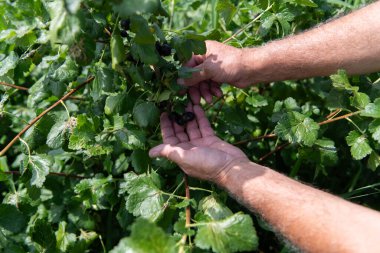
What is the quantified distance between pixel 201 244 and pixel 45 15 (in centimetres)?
100

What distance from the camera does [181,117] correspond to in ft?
5.63

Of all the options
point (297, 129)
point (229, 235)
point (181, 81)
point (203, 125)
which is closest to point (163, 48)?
point (181, 81)

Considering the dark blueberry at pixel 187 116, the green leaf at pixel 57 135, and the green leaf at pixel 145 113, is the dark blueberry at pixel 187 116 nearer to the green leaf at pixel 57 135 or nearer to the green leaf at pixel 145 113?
the green leaf at pixel 145 113

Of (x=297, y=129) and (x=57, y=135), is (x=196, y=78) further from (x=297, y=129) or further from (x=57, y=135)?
(x=57, y=135)

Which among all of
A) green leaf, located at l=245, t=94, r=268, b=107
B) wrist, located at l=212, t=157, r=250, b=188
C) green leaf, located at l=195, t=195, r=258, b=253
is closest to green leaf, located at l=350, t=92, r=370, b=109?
green leaf, located at l=245, t=94, r=268, b=107

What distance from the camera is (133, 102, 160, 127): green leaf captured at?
1.54 metres

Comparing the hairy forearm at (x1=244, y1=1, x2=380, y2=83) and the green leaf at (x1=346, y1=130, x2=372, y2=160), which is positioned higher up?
the hairy forearm at (x1=244, y1=1, x2=380, y2=83)

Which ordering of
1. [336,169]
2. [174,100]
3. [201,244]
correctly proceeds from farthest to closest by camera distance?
[336,169], [174,100], [201,244]

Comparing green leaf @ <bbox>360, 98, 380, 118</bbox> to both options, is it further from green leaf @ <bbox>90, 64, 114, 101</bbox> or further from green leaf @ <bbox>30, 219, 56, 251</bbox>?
green leaf @ <bbox>30, 219, 56, 251</bbox>

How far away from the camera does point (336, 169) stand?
2.54m

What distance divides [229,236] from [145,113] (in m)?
0.55

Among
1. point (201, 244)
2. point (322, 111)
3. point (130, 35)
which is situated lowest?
point (322, 111)

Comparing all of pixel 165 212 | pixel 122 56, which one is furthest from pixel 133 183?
pixel 122 56

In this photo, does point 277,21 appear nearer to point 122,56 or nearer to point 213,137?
point 213,137
